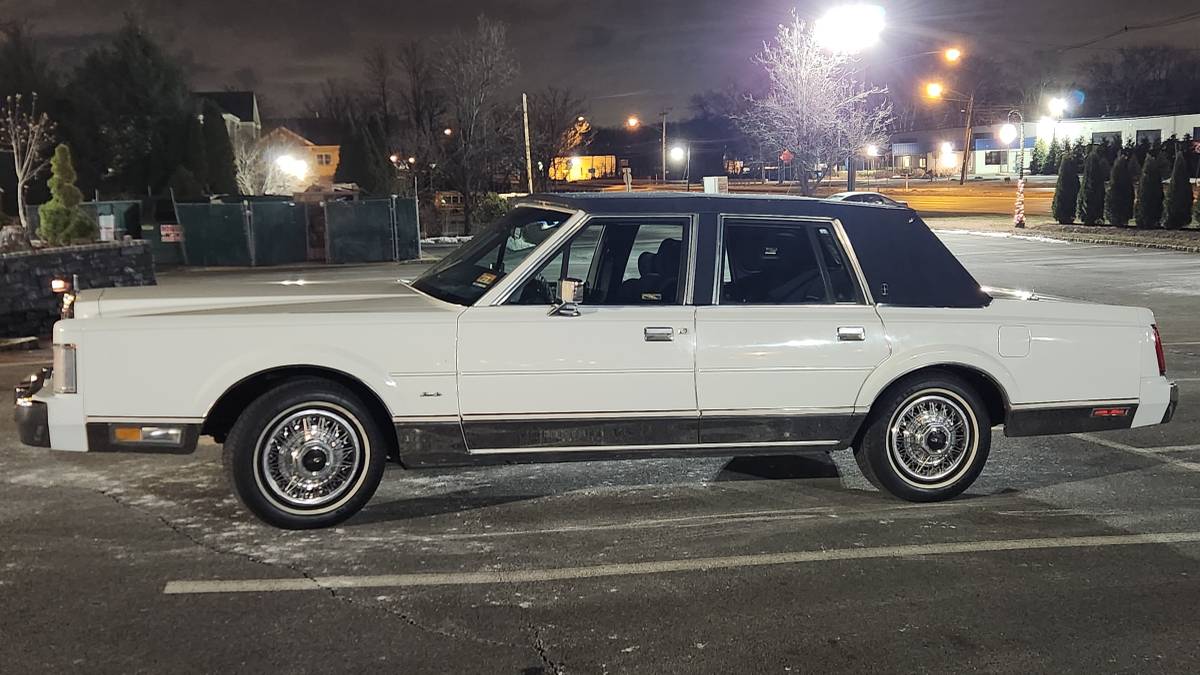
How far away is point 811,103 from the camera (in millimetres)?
35344

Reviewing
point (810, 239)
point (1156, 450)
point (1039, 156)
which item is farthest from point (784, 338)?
point (1039, 156)

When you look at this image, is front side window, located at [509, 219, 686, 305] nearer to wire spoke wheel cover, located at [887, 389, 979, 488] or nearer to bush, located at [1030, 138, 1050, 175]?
wire spoke wheel cover, located at [887, 389, 979, 488]

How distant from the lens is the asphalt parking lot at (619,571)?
4.02 metres

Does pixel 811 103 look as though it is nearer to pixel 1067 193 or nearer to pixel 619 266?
pixel 1067 193

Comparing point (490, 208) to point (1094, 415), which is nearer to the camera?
point (1094, 415)

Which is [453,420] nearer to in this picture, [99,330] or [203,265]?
[99,330]

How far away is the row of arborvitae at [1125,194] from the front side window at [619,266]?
28.9 meters

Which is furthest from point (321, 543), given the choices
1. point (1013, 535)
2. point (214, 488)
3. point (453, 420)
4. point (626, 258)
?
point (1013, 535)

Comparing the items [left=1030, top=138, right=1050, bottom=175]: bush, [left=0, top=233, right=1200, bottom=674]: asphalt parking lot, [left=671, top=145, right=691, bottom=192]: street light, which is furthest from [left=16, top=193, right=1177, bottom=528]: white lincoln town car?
[left=1030, top=138, right=1050, bottom=175]: bush

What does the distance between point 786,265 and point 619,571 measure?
6.67ft

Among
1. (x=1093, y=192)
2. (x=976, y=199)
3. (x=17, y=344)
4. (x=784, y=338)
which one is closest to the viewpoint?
(x=784, y=338)

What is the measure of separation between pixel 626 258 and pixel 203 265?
2374cm

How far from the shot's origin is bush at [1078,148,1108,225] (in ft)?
110

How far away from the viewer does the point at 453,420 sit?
5406 millimetres
